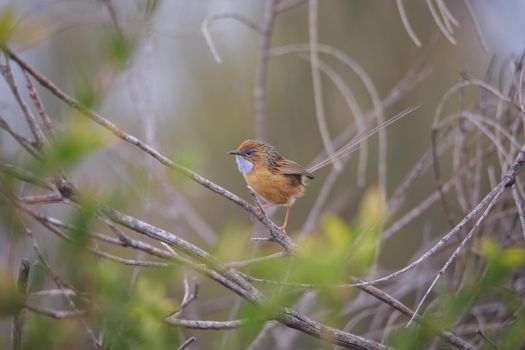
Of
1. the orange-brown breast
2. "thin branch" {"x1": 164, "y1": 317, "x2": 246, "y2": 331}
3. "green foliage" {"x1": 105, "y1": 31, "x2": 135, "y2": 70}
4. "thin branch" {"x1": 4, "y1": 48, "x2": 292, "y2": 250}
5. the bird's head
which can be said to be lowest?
"thin branch" {"x1": 164, "y1": 317, "x2": 246, "y2": 331}

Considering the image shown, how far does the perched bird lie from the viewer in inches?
153

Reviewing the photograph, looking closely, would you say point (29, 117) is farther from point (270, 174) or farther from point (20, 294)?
point (270, 174)

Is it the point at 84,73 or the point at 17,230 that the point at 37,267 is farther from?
the point at 84,73

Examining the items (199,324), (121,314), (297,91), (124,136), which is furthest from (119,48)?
(297,91)

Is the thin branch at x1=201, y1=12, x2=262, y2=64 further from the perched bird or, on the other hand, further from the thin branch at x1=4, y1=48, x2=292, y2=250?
the thin branch at x1=4, y1=48, x2=292, y2=250

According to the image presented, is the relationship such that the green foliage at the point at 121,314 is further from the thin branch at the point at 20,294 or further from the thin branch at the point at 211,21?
the thin branch at the point at 211,21

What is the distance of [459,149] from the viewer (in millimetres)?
3447

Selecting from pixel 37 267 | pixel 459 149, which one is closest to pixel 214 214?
pixel 459 149

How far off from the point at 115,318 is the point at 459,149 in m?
2.34

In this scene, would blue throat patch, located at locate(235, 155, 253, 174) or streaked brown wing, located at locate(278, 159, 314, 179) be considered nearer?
streaked brown wing, located at locate(278, 159, 314, 179)

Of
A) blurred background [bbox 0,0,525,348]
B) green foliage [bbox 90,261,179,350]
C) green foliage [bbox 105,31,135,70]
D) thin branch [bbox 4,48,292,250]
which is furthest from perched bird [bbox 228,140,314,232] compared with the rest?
green foliage [bbox 105,31,135,70]

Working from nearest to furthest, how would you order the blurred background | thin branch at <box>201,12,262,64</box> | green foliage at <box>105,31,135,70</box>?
green foliage at <box>105,31,135,70</box>, thin branch at <box>201,12,262,64</box>, the blurred background

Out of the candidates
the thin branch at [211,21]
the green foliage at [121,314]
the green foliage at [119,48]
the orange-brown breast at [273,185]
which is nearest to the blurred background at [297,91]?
the orange-brown breast at [273,185]

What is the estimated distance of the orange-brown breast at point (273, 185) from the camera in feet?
12.7
